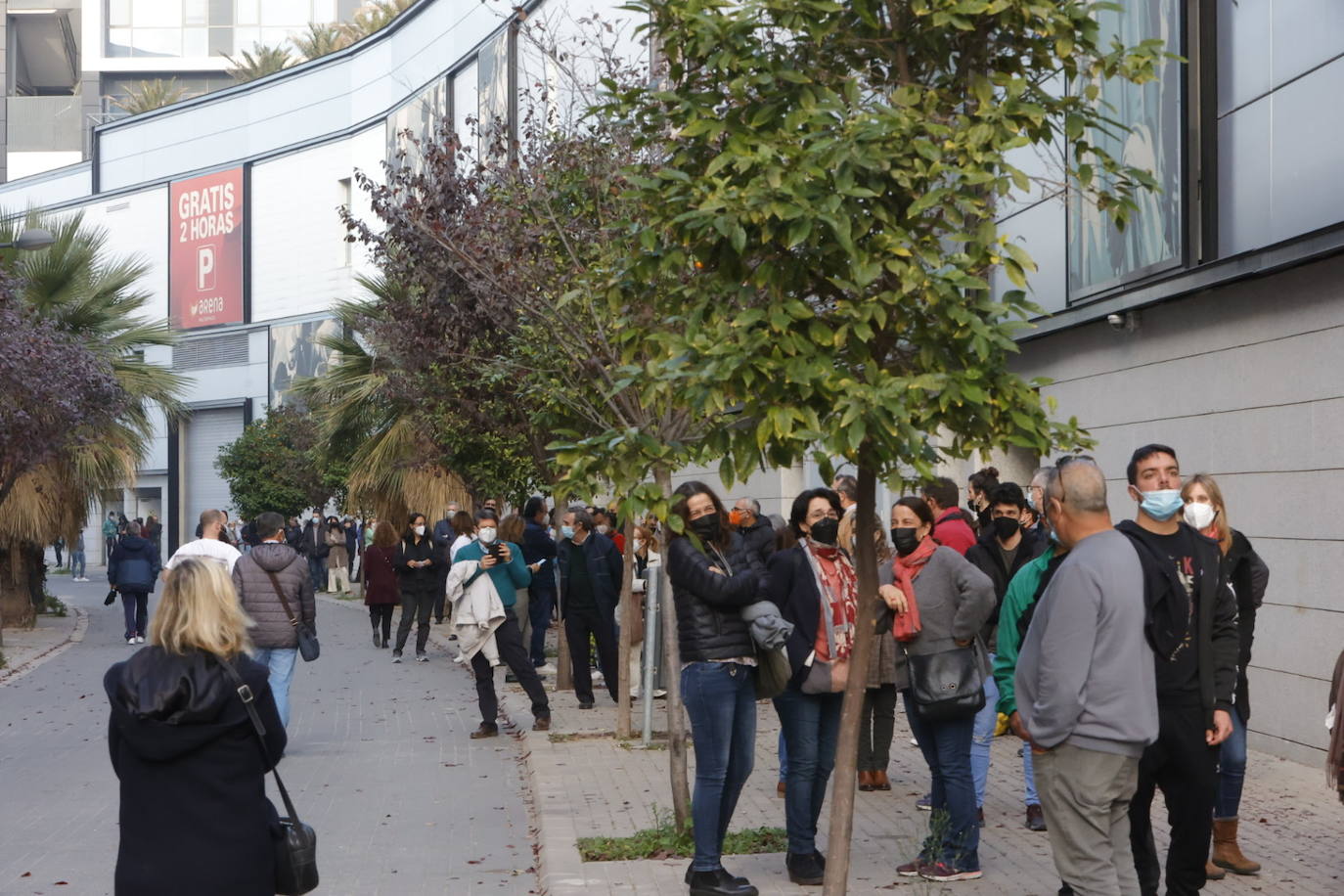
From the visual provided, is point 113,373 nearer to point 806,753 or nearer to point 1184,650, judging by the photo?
point 806,753

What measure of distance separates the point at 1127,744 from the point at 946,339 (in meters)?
1.39

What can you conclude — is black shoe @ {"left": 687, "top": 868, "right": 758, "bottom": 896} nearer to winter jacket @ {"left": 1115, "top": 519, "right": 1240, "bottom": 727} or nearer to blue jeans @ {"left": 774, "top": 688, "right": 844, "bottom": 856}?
blue jeans @ {"left": 774, "top": 688, "right": 844, "bottom": 856}

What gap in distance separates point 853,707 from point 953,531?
4663 millimetres

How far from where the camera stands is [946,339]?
545cm

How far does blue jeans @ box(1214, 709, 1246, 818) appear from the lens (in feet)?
24.1

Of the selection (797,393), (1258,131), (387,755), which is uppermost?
(1258,131)

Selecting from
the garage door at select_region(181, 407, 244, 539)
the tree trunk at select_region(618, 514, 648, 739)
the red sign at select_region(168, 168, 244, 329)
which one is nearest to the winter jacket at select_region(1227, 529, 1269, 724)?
the tree trunk at select_region(618, 514, 648, 739)

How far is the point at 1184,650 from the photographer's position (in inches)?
217

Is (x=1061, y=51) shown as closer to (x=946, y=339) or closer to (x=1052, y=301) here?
(x=946, y=339)

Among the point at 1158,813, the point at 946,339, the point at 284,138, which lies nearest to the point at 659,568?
the point at 1158,813

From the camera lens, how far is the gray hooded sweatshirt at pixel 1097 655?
5.08m

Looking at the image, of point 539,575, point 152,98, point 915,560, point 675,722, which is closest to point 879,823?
point 675,722

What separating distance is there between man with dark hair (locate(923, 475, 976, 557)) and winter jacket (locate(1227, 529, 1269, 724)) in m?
2.86

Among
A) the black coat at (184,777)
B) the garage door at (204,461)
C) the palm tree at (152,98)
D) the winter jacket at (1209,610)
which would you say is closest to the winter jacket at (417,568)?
the winter jacket at (1209,610)
